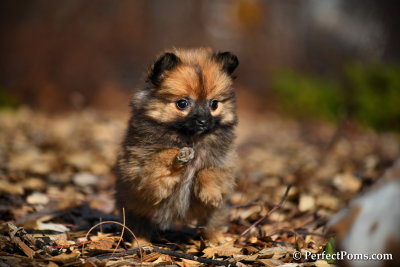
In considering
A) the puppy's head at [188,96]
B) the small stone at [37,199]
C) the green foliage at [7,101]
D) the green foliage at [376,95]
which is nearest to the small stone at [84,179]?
the small stone at [37,199]

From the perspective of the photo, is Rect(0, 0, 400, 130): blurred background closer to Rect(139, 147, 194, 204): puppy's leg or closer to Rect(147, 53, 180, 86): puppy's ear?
Rect(147, 53, 180, 86): puppy's ear

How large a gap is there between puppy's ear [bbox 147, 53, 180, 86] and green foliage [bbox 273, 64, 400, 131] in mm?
5540

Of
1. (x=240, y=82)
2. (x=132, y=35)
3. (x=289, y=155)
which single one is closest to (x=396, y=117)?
(x=289, y=155)

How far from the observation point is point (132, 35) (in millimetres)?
11195

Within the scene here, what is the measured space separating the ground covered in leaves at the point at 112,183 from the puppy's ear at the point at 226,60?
116 centimetres

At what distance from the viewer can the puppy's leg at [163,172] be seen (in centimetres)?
328

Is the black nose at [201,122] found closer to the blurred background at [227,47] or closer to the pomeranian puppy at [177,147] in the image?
the pomeranian puppy at [177,147]

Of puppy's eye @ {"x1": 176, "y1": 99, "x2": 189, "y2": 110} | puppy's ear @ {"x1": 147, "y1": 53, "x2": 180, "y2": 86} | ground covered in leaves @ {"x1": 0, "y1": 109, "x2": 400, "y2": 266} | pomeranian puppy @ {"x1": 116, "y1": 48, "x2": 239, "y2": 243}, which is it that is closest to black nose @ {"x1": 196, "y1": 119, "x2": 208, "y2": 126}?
Answer: pomeranian puppy @ {"x1": 116, "y1": 48, "x2": 239, "y2": 243}

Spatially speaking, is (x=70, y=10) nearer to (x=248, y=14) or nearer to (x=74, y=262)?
(x=248, y=14)

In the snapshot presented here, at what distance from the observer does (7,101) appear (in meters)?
9.26

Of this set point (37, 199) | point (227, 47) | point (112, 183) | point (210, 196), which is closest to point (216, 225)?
point (210, 196)

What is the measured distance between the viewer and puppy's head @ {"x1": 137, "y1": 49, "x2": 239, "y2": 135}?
3.38m

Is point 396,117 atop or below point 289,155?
atop

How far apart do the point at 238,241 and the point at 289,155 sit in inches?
137
